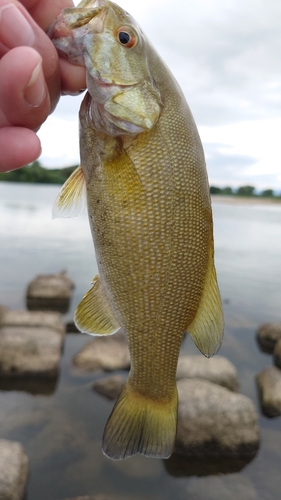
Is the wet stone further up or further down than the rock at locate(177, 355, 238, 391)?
further down

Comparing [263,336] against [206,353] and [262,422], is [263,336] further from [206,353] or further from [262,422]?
[206,353]

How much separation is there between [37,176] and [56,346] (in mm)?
82831

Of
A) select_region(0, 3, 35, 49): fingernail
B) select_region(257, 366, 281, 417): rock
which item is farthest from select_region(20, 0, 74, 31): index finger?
select_region(257, 366, 281, 417): rock

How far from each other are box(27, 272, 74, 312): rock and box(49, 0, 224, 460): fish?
10758 mm

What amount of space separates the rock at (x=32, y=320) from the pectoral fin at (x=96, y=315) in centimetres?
729

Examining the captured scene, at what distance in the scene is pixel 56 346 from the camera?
26.5 ft

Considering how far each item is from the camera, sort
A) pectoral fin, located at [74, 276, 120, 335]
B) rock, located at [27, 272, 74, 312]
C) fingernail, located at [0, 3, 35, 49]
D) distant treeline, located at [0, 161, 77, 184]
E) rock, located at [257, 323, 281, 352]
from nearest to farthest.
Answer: fingernail, located at [0, 3, 35, 49] < pectoral fin, located at [74, 276, 120, 335] < rock, located at [257, 323, 281, 352] < rock, located at [27, 272, 74, 312] < distant treeline, located at [0, 161, 77, 184]

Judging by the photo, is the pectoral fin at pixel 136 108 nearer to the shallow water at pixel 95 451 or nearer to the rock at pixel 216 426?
the rock at pixel 216 426

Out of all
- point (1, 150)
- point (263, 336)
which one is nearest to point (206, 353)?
point (1, 150)

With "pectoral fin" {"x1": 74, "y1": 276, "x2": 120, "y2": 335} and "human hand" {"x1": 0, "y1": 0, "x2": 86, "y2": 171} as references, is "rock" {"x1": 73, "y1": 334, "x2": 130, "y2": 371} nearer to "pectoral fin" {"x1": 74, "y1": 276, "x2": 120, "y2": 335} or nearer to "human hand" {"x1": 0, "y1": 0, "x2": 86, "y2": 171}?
"pectoral fin" {"x1": 74, "y1": 276, "x2": 120, "y2": 335}

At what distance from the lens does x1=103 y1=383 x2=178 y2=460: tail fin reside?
237cm

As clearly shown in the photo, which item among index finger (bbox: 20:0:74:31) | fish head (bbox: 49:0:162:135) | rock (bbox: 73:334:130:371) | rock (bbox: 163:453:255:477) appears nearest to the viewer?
fish head (bbox: 49:0:162:135)

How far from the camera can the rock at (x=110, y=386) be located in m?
7.71

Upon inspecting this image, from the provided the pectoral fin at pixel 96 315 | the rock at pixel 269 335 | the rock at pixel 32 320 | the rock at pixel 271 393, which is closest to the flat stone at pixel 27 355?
the rock at pixel 32 320
